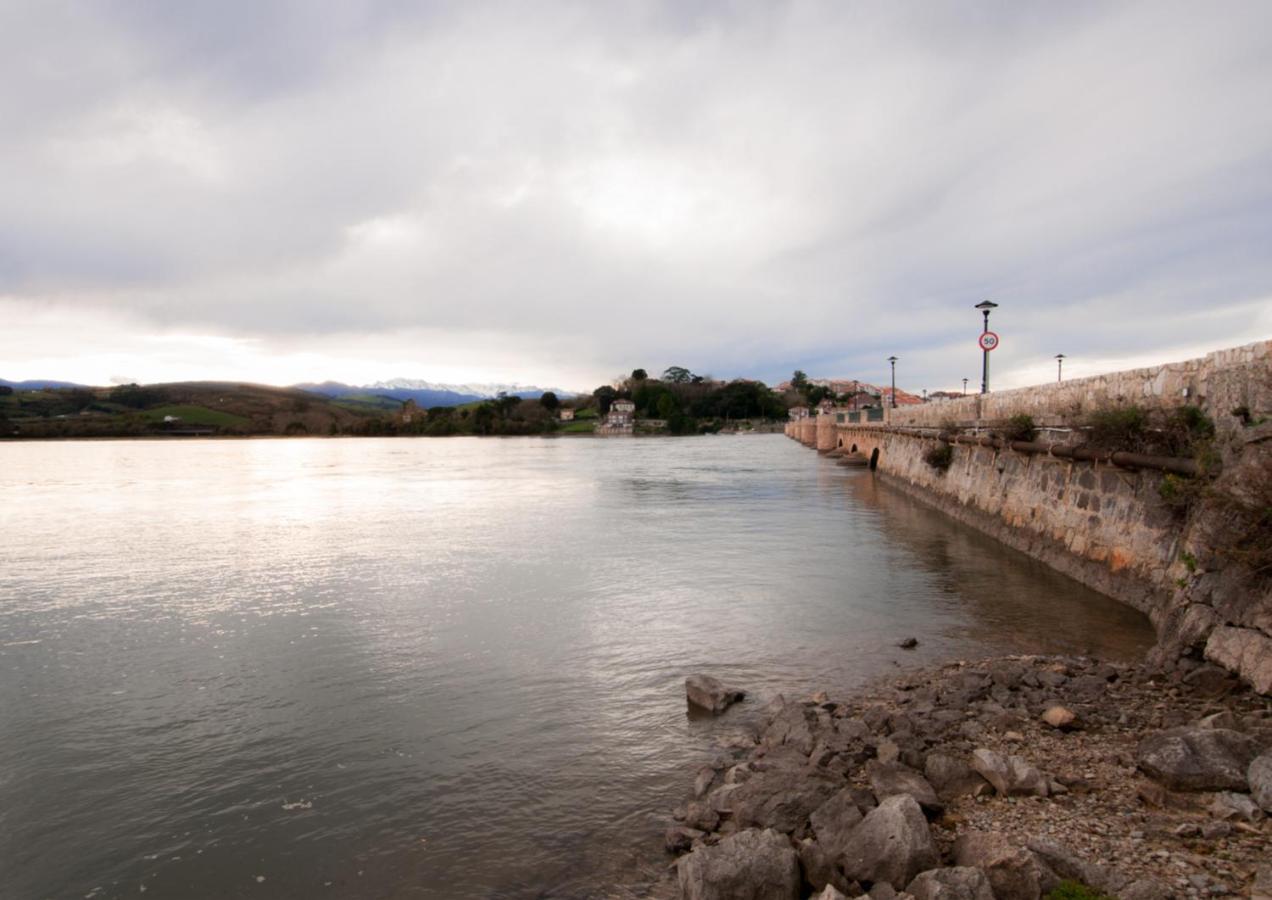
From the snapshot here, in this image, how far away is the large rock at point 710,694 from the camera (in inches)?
299

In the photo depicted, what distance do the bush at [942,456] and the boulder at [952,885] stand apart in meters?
21.7

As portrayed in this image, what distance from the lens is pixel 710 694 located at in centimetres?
765

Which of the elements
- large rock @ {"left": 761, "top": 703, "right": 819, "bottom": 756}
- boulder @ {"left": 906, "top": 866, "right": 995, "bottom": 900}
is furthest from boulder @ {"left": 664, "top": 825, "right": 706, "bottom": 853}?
boulder @ {"left": 906, "top": 866, "right": 995, "bottom": 900}

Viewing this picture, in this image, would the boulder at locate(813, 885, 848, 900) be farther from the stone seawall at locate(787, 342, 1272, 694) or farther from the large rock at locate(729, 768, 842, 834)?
the stone seawall at locate(787, 342, 1272, 694)

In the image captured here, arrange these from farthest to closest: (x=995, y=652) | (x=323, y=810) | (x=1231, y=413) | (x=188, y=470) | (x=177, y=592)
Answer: (x=188, y=470)
(x=177, y=592)
(x=995, y=652)
(x=1231, y=413)
(x=323, y=810)

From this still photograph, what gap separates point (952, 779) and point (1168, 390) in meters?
8.31

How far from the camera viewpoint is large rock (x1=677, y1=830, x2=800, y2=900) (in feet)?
13.6

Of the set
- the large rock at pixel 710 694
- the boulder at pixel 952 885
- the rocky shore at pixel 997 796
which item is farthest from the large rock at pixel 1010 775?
the large rock at pixel 710 694

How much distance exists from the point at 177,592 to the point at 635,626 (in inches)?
378

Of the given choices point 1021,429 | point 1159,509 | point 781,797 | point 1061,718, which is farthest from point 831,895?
point 1021,429

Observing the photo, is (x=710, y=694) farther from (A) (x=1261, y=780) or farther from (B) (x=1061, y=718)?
(A) (x=1261, y=780)

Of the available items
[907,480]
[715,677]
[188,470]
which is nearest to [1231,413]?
[715,677]

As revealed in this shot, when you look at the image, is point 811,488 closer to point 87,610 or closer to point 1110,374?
point 1110,374

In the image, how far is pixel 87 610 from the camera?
500 inches
